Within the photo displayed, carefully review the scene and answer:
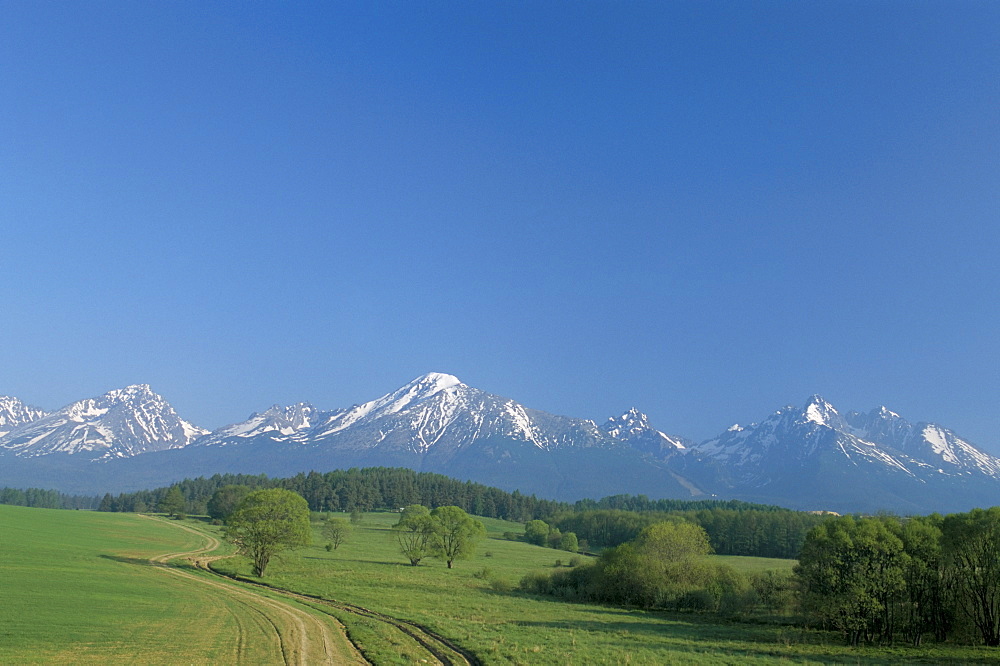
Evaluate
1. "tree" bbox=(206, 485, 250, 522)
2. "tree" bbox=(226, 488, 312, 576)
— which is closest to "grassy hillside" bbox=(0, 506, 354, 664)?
"tree" bbox=(226, 488, 312, 576)

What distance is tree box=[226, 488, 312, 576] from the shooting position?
69.4 m

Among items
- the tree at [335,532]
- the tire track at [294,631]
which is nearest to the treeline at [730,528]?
the tree at [335,532]

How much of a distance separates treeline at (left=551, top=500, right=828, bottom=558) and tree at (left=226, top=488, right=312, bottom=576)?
9245cm

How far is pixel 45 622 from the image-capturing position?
113 ft

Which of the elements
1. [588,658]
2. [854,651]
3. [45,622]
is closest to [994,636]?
[854,651]

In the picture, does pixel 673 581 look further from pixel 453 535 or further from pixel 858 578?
pixel 453 535

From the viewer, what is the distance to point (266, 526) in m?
70.3

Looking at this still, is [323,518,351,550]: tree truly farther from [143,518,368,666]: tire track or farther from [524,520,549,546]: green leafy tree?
[524,520,549,546]: green leafy tree

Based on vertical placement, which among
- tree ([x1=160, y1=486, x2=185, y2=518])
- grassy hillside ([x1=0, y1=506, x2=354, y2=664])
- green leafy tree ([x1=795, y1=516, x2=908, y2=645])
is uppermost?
green leafy tree ([x1=795, y1=516, x2=908, y2=645])

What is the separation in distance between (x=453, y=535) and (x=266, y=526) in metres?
40.9

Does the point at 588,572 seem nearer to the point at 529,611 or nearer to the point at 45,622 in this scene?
the point at 529,611

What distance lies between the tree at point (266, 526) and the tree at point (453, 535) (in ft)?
109

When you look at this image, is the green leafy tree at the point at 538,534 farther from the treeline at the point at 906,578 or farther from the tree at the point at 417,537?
the treeline at the point at 906,578

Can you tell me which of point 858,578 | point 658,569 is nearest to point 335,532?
point 658,569
